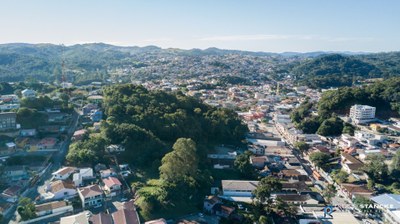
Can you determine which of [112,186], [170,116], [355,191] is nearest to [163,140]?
[170,116]

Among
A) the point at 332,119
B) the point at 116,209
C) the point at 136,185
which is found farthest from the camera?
the point at 332,119

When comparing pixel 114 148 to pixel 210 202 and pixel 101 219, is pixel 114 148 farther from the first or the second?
pixel 210 202

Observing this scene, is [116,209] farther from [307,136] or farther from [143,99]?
[307,136]

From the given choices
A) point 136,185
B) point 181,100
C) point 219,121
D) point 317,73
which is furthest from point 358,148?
point 317,73

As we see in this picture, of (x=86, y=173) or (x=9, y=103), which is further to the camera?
(x=9, y=103)

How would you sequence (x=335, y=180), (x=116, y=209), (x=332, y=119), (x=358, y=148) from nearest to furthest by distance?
(x=116, y=209), (x=335, y=180), (x=358, y=148), (x=332, y=119)

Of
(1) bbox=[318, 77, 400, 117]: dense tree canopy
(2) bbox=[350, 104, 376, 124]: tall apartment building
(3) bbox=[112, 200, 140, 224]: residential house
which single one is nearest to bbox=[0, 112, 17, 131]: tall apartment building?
(3) bbox=[112, 200, 140, 224]: residential house

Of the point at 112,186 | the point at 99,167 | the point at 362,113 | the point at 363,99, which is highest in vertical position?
the point at 363,99
